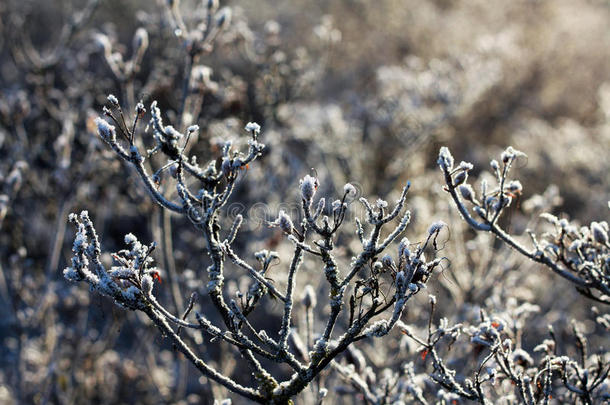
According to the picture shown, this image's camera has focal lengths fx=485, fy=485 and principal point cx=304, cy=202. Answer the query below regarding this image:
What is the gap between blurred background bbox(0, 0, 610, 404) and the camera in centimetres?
570

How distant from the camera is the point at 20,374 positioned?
5.54 meters

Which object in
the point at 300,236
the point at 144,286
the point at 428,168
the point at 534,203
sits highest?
the point at 428,168

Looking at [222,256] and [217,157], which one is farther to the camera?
[217,157]

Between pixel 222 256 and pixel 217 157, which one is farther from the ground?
pixel 217 157

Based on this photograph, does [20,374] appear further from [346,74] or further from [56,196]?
[346,74]

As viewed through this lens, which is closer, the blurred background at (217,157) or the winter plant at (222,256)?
the winter plant at (222,256)

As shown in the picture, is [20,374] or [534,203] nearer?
[534,203]

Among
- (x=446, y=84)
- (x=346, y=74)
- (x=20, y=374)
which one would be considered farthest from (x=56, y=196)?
(x=346, y=74)

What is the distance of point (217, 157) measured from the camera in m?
4.47

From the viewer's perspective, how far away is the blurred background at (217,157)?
5.70 meters

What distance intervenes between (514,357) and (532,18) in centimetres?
2383

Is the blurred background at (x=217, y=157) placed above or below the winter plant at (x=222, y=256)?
above

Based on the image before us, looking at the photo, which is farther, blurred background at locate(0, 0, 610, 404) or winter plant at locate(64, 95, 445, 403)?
blurred background at locate(0, 0, 610, 404)

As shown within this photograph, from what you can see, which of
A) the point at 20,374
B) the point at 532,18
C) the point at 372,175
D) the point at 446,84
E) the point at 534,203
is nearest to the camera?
the point at 534,203
